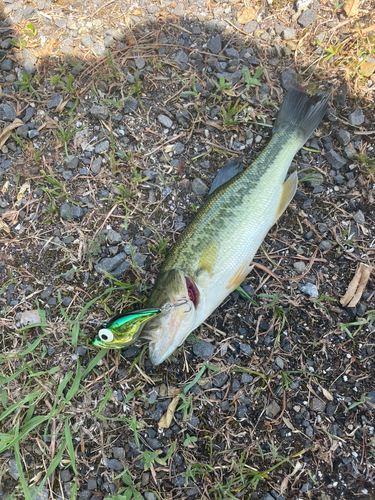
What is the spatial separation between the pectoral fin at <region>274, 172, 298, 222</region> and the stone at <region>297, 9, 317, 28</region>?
207 centimetres

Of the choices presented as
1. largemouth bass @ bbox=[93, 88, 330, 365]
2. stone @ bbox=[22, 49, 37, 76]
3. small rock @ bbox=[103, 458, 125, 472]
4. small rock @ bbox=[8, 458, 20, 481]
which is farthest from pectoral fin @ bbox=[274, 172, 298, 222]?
small rock @ bbox=[8, 458, 20, 481]

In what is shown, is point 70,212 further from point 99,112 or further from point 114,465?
point 114,465

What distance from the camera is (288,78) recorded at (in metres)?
3.94

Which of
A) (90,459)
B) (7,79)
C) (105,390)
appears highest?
(7,79)

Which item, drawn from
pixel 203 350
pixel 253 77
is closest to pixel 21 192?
pixel 203 350

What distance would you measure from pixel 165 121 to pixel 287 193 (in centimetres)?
164

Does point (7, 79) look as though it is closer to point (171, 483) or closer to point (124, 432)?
point (124, 432)

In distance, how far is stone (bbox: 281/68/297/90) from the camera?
3928 millimetres

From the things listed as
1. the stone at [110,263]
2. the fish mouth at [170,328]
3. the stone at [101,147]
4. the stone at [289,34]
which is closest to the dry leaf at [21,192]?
the stone at [101,147]

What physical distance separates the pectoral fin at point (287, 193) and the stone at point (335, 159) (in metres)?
0.62

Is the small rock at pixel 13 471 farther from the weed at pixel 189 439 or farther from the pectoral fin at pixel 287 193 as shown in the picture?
the pectoral fin at pixel 287 193

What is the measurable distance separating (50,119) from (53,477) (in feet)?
12.1

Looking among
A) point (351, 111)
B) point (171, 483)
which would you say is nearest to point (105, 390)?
point (171, 483)

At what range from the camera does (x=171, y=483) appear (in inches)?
117
